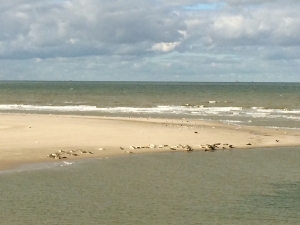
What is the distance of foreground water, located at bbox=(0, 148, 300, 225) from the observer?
1427 centimetres

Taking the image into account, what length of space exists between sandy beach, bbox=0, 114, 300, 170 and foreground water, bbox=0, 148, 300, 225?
2.10m

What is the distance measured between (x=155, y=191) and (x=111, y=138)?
1244 cm

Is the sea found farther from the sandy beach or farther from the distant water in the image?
the distant water

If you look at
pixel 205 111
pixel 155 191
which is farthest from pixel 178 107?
pixel 155 191

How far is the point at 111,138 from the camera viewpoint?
2931 cm

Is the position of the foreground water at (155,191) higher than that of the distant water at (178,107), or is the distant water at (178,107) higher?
the distant water at (178,107)

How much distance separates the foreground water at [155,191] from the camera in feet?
46.8

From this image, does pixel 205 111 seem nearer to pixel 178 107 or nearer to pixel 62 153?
pixel 178 107

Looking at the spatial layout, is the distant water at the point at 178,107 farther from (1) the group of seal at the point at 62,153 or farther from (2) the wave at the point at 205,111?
(1) the group of seal at the point at 62,153

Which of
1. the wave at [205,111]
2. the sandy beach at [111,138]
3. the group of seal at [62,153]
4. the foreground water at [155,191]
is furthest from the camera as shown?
the wave at [205,111]

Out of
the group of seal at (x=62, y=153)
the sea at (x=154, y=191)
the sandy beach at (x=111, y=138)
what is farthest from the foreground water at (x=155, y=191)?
the sandy beach at (x=111, y=138)

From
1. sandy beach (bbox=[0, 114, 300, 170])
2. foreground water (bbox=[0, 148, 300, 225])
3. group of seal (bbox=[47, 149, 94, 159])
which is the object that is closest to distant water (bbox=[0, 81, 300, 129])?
sandy beach (bbox=[0, 114, 300, 170])

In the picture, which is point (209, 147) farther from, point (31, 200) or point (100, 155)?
point (31, 200)

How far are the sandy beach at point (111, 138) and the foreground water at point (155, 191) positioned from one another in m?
2.10
